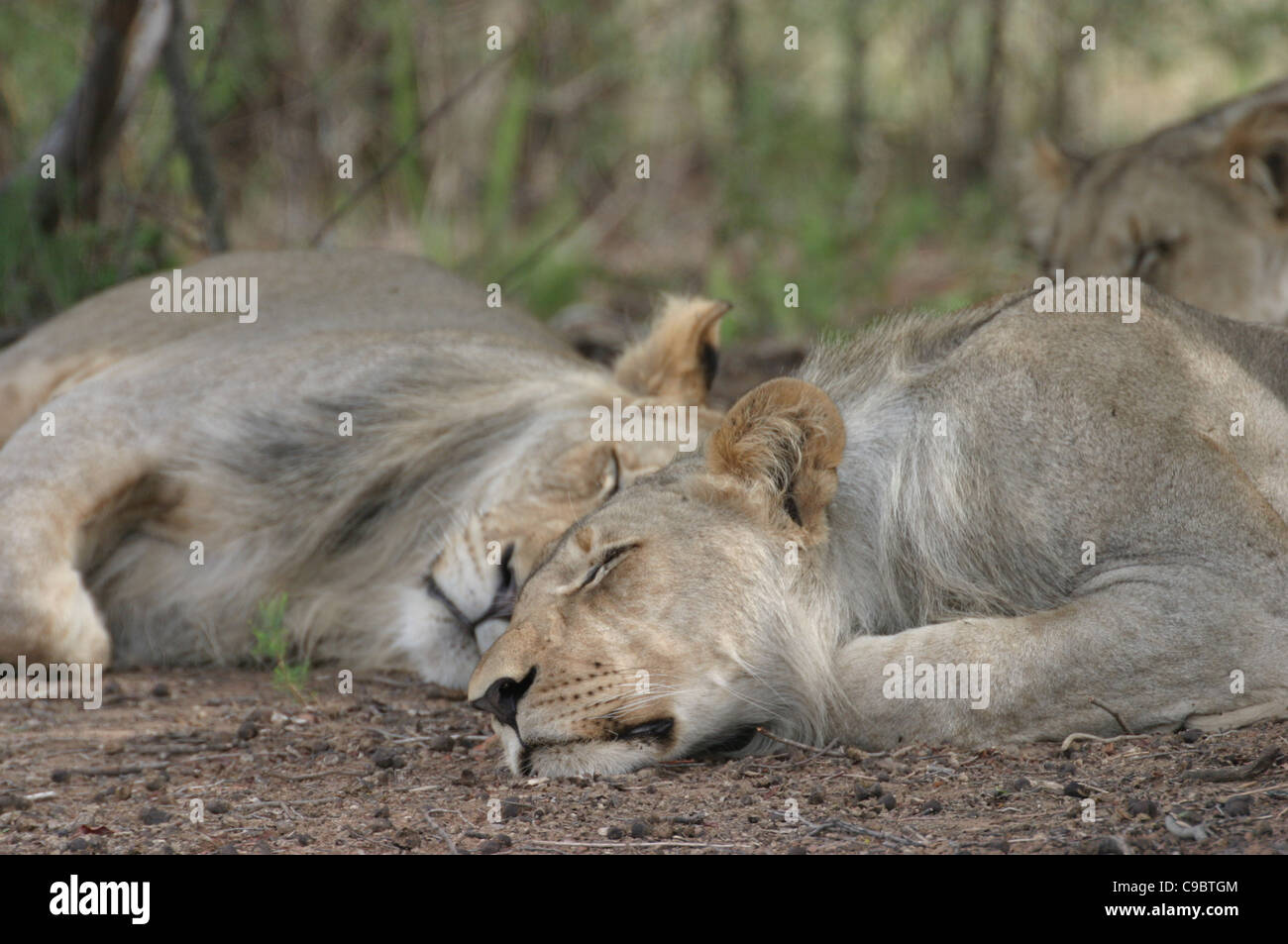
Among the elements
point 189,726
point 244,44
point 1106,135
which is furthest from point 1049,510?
point 1106,135

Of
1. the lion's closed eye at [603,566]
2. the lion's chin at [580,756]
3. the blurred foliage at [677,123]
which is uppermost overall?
the blurred foliage at [677,123]

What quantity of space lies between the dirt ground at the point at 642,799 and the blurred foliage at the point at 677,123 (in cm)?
440

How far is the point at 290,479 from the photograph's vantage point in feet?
14.4

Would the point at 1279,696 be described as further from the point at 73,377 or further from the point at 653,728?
the point at 73,377

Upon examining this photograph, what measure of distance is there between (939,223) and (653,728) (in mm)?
7498

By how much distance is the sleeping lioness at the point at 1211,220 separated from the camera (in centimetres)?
582

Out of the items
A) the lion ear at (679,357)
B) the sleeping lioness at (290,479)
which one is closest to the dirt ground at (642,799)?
the sleeping lioness at (290,479)

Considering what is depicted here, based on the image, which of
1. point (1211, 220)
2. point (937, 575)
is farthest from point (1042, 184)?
point (937, 575)

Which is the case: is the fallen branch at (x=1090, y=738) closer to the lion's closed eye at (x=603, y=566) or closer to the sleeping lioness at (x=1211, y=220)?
the lion's closed eye at (x=603, y=566)

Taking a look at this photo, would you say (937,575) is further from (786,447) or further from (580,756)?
(580,756)

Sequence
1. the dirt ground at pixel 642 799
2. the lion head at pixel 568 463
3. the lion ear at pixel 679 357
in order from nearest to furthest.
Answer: the dirt ground at pixel 642 799
the lion head at pixel 568 463
the lion ear at pixel 679 357

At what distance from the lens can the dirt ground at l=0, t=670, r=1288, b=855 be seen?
8.40 ft

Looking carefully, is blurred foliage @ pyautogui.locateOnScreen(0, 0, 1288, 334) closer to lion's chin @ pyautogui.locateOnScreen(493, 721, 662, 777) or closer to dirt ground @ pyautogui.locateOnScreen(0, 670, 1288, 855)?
dirt ground @ pyautogui.locateOnScreen(0, 670, 1288, 855)

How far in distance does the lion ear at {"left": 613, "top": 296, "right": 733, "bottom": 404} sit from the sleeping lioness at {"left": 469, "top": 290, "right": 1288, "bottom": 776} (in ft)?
2.88
